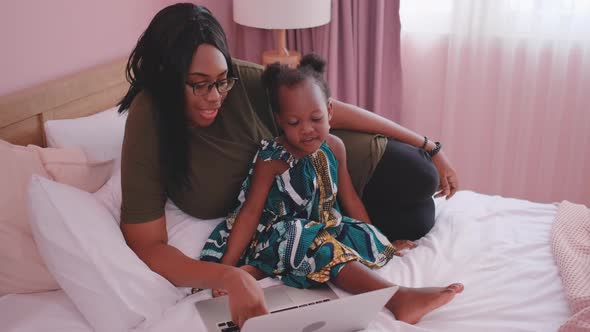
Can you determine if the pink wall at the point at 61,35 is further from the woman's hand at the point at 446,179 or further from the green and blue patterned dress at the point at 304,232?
the woman's hand at the point at 446,179

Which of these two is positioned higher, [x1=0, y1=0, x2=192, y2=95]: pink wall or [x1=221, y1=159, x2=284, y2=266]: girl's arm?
[x1=0, y1=0, x2=192, y2=95]: pink wall

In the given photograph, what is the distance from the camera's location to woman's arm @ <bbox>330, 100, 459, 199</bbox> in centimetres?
203

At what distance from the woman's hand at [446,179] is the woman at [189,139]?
0.18 meters

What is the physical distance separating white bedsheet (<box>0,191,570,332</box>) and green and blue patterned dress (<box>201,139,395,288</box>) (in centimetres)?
8

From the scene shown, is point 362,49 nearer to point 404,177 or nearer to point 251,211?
point 404,177

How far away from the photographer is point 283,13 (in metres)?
2.70

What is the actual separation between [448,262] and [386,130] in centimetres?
52

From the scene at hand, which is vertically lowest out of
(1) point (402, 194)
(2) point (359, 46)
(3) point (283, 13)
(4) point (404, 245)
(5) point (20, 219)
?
(4) point (404, 245)

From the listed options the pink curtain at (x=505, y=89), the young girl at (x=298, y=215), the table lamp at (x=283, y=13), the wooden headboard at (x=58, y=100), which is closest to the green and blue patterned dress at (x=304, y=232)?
the young girl at (x=298, y=215)

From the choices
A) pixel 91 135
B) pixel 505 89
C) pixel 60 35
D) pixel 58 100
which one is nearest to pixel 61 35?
pixel 60 35

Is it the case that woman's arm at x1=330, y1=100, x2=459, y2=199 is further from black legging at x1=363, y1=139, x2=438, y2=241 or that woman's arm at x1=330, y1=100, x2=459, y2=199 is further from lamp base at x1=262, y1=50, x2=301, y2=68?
lamp base at x1=262, y1=50, x2=301, y2=68


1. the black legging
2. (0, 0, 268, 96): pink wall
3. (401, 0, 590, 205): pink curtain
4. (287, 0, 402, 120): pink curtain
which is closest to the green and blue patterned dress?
the black legging

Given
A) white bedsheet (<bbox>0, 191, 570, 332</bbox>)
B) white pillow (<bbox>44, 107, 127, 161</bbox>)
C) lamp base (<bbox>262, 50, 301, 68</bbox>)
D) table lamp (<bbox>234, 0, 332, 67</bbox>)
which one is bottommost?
white bedsheet (<bbox>0, 191, 570, 332</bbox>)

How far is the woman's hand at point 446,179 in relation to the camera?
2.03m
